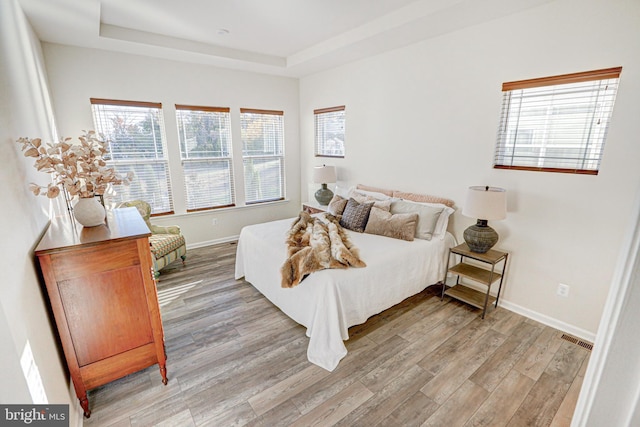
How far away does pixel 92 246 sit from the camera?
1.67 metres

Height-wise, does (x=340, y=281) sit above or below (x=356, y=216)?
below

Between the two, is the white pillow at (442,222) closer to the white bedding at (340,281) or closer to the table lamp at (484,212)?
the white bedding at (340,281)

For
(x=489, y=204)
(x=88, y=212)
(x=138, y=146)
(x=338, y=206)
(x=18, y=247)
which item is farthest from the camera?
(x=138, y=146)

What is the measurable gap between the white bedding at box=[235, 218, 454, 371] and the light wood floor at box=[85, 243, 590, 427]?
17 cm

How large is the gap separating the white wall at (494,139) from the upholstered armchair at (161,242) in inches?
112

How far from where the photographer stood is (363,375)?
2.13 metres

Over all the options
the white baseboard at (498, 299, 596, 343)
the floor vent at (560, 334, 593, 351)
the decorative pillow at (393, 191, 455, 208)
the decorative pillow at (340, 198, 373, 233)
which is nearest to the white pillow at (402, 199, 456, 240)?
the decorative pillow at (393, 191, 455, 208)

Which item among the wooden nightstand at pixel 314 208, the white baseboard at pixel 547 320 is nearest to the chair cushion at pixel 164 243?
the wooden nightstand at pixel 314 208

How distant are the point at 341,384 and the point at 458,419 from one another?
0.75 meters

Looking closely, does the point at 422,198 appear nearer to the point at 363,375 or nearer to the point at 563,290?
the point at 563,290

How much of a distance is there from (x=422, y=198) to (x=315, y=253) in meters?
1.70

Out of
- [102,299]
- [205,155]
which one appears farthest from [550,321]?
[205,155]

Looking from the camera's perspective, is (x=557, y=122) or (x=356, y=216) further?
(x=356, y=216)

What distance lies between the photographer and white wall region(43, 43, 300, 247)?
3.47 meters
